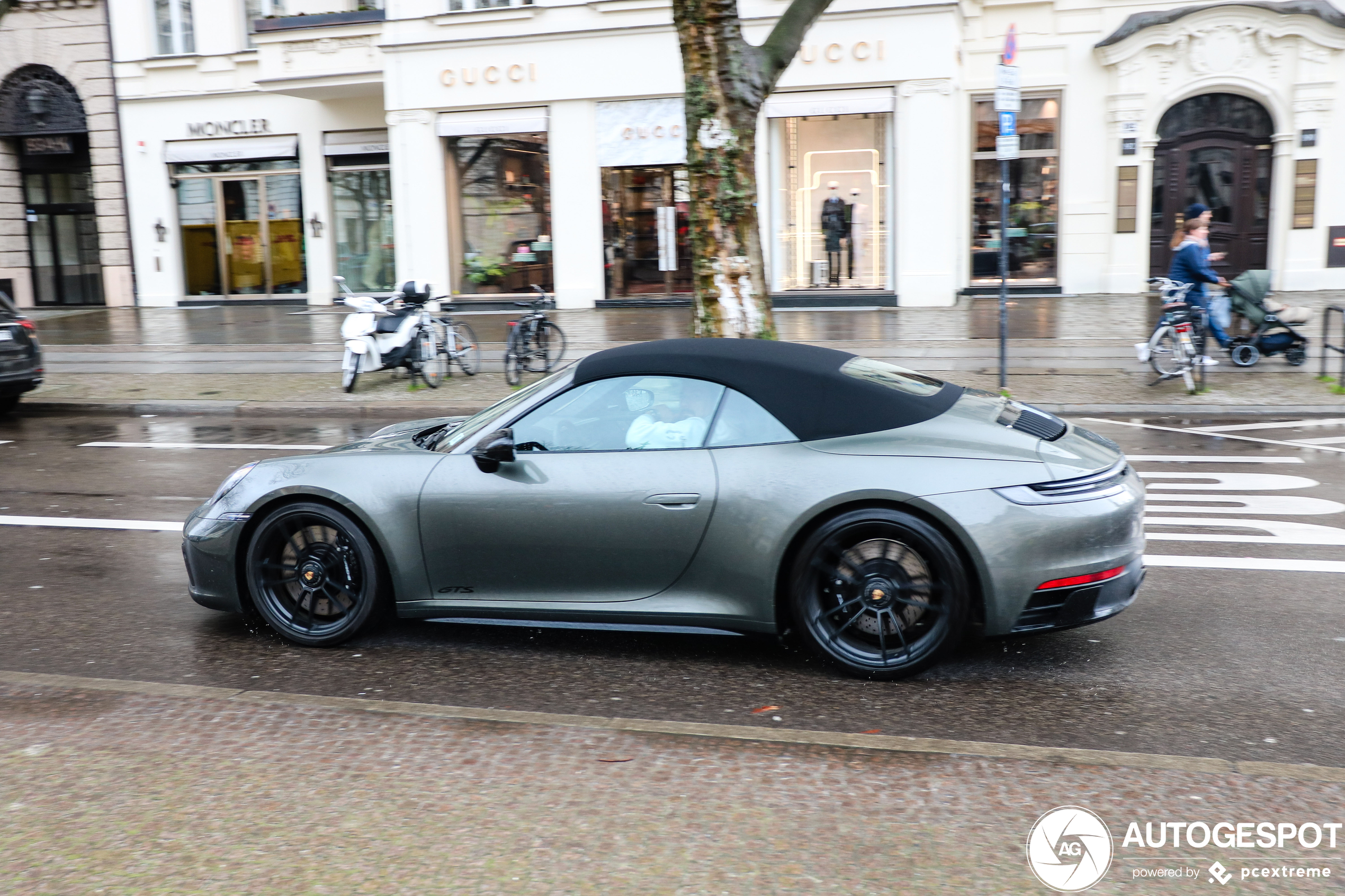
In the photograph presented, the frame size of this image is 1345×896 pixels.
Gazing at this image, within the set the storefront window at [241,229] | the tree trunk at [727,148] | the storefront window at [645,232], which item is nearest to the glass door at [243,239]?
the storefront window at [241,229]

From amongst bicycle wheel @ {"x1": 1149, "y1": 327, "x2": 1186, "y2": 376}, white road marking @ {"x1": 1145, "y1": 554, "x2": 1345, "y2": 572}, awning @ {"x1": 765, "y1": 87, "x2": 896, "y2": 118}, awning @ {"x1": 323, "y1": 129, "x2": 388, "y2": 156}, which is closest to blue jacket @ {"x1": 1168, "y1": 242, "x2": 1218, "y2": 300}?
bicycle wheel @ {"x1": 1149, "y1": 327, "x2": 1186, "y2": 376}

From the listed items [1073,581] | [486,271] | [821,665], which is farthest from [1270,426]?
[486,271]

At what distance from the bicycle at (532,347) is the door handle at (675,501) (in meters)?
9.52

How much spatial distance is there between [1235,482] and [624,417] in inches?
211

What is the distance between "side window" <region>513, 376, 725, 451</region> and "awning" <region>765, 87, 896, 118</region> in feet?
56.0

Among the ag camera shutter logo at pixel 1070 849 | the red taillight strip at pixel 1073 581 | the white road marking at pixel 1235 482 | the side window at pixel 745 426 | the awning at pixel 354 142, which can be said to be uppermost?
the awning at pixel 354 142

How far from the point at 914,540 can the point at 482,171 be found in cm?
1980

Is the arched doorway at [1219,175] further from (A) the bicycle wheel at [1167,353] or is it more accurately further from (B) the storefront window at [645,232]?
(A) the bicycle wheel at [1167,353]

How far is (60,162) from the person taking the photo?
89.4 feet

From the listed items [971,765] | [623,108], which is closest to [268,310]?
[623,108]

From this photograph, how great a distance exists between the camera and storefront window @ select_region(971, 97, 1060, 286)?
21828 mm

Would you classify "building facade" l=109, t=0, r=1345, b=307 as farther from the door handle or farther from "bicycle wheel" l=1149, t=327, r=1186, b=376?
the door handle

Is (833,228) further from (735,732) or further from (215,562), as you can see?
(735,732)

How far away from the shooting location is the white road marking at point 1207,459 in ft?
29.7
